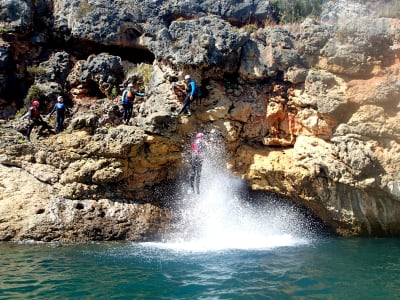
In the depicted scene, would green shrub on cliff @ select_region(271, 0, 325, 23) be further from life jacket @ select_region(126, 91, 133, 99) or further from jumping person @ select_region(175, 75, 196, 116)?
life jacket @ select_region(126, 91, 133, 99)

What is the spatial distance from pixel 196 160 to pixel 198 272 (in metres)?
5.77

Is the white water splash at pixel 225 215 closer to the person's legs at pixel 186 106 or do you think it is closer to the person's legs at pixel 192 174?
the person's legs at pixel 192 174

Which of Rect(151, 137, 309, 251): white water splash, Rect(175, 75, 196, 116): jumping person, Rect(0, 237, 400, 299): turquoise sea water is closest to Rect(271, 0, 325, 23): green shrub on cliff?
Rect(175, 75, 196, 116): jumping person

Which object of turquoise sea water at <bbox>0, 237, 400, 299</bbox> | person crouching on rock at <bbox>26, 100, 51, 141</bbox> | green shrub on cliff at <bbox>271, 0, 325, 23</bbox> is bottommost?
turquoise sea water at <bbox>0, 237, 400, 299</bbox>

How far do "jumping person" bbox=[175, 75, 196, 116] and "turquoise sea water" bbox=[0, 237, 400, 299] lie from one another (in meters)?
4.99

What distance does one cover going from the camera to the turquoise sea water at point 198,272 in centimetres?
771

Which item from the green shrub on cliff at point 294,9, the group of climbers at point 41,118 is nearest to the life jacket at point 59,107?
the group of climbers at point 41,118

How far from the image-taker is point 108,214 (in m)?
14.3

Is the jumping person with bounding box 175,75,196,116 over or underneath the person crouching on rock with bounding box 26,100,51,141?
over

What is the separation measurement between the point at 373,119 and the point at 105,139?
9483mm

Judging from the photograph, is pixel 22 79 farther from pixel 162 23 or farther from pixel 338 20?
pixel 338 20

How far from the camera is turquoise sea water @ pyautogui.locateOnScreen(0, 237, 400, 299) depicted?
25.3 feet

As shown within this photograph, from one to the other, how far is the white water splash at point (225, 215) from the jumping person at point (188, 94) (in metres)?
1.77

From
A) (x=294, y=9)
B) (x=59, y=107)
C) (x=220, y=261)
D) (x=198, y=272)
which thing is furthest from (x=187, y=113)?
(x=294, y=9)
